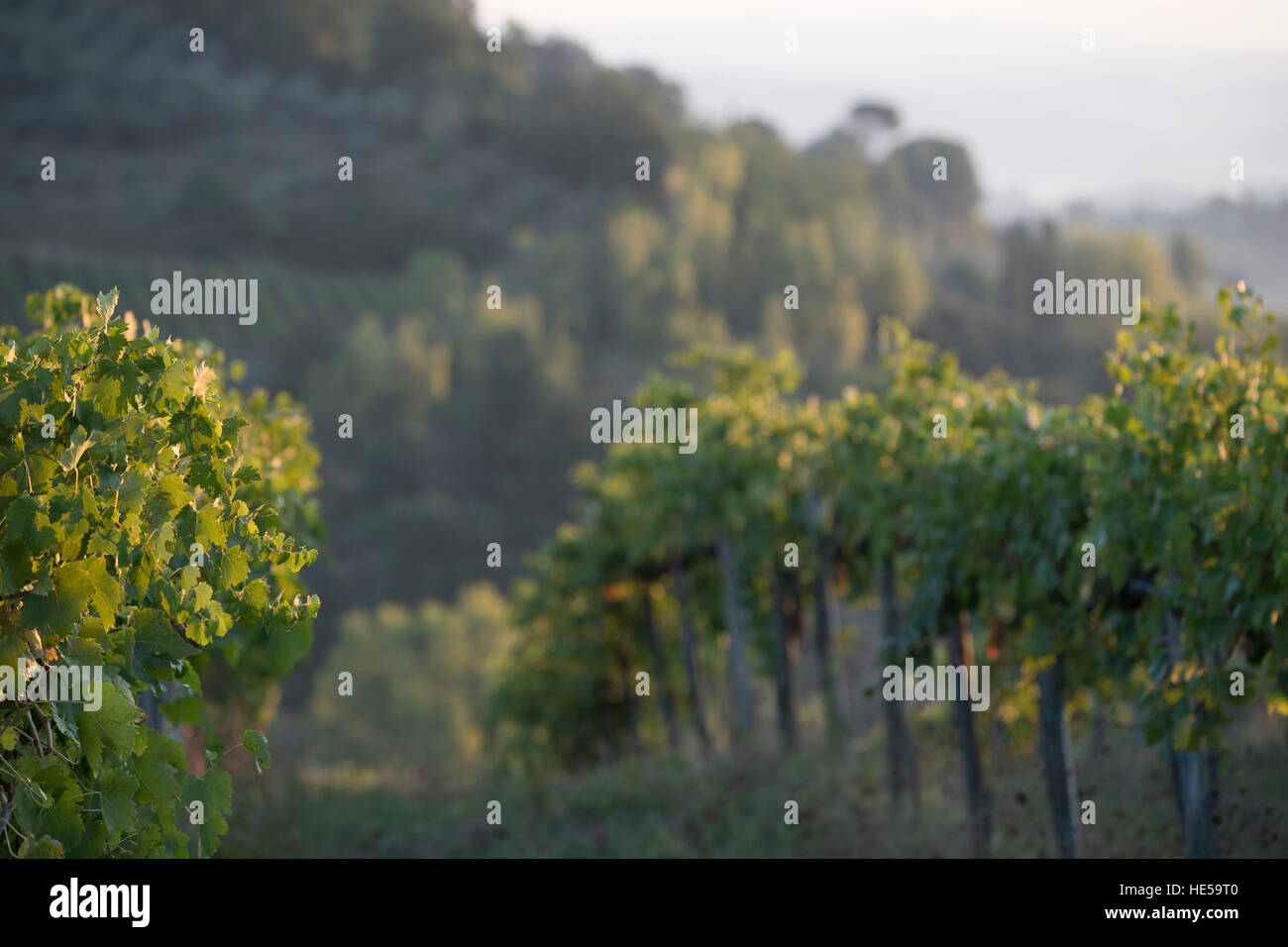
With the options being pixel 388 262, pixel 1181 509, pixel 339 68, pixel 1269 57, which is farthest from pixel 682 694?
pixel 339 68

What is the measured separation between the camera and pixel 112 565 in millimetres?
4602

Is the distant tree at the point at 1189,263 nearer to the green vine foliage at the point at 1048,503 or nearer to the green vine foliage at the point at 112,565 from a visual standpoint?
the green vine foliage at the point at 1048,503

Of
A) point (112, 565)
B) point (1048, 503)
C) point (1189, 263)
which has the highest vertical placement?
point (1189, 263)

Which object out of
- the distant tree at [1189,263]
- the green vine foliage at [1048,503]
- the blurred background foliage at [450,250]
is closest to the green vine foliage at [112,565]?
the green vine foliage at [1048,503]

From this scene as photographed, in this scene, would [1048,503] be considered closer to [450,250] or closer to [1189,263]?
[1189,263]

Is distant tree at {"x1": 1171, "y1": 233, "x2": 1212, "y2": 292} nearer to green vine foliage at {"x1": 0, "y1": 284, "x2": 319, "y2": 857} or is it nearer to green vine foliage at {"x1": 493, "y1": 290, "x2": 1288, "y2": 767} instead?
green vine foliage at {"x1": 493, "y1": 290, "x2": 1288, "y2": 767}

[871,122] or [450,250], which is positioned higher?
[871,122]

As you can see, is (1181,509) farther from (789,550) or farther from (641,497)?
(641,497)

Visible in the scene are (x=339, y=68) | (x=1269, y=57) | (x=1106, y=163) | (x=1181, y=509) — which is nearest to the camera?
(x=1181, y=509)

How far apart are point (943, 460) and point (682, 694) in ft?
50.7


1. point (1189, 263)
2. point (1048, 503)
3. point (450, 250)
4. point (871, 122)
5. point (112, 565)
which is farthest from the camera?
point (871, 122)

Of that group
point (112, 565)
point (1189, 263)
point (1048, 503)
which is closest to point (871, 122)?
point (1189, 263)

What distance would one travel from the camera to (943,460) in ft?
31.4

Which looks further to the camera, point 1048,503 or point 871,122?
point 871,122
